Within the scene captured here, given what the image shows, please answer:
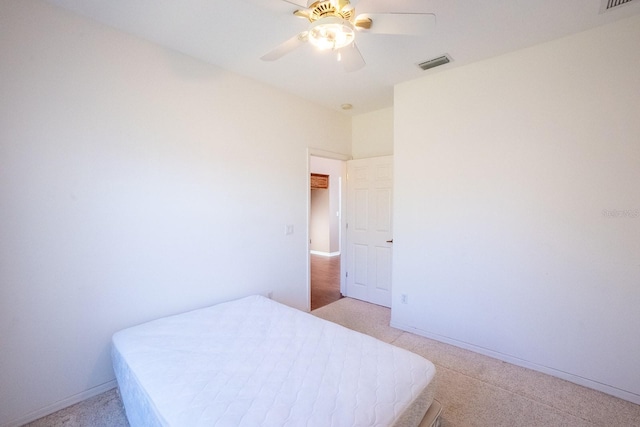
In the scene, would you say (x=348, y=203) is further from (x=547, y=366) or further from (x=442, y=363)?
(x=547, y=366)

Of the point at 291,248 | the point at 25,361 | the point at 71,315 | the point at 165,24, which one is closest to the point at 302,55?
the point at 165,24

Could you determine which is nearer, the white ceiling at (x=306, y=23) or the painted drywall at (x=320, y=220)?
the white ceiling at (x=306, y=23)

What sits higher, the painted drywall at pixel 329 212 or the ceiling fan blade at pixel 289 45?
the ceiling fan blade at pixel 289 45

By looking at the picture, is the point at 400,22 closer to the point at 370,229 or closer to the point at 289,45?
the point at 289,45

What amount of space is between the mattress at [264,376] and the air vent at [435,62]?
237 centimetres

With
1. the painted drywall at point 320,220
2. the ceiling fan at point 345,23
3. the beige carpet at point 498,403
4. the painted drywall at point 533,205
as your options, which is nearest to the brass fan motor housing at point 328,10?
the ceiling fan at point 345,23

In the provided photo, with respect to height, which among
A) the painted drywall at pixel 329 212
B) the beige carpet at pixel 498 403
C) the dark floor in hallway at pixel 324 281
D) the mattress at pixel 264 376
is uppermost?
the painted drywall at pixel 329 212

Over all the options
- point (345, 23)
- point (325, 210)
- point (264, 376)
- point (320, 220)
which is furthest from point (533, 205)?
point (320, 220)

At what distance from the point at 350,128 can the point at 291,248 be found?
201cm

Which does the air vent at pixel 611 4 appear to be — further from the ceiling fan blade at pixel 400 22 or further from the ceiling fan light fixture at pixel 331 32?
the ceiling fan light fixture at pixel 331 32

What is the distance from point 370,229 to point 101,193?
9.62ft

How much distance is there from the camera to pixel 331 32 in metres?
1.49

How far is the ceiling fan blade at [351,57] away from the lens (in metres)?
1.65

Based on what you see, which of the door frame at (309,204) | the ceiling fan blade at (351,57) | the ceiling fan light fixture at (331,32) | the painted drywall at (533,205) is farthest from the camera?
the door frame at (309,204)
